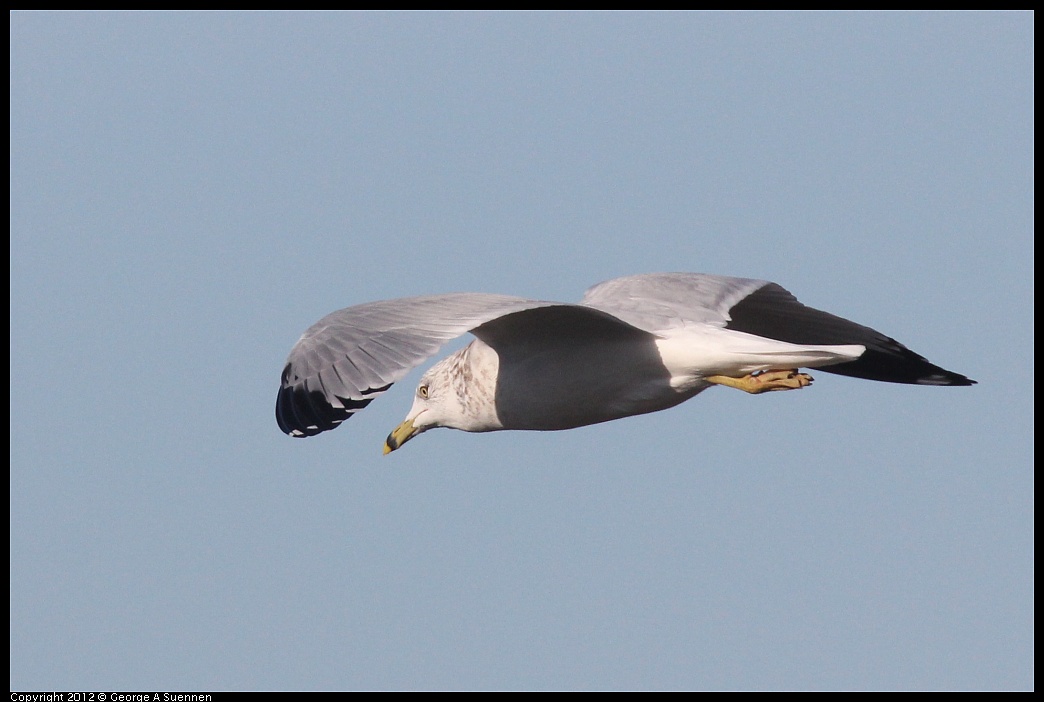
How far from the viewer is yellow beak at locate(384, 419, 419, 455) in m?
10.2

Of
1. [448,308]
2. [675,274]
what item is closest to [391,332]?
[448,308]

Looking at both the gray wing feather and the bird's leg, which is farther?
the gray wing feather

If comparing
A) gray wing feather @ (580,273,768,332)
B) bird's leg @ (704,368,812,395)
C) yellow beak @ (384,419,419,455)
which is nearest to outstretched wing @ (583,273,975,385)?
gray wing feather @ (580,273,768,332)

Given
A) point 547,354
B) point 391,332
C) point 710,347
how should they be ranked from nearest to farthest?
1. point 391,332
2. point 710,347
3. point 547,354

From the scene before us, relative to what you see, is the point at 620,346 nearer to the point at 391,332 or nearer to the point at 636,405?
the point at 636,405

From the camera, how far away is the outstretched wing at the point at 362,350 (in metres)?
7.84

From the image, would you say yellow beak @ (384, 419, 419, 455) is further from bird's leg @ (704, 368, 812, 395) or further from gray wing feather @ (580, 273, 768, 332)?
bird's leg @ (704, 368, 812, 395)

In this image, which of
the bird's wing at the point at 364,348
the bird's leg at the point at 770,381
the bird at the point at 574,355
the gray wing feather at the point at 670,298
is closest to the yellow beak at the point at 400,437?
the bird at the point at 574,355

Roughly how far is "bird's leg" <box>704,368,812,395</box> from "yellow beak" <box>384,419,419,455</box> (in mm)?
2435

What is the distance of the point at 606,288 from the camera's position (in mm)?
10406

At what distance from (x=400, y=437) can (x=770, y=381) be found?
2.80 meters

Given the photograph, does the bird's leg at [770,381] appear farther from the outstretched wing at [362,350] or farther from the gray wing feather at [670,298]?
the outstretched wing at [362,350]
